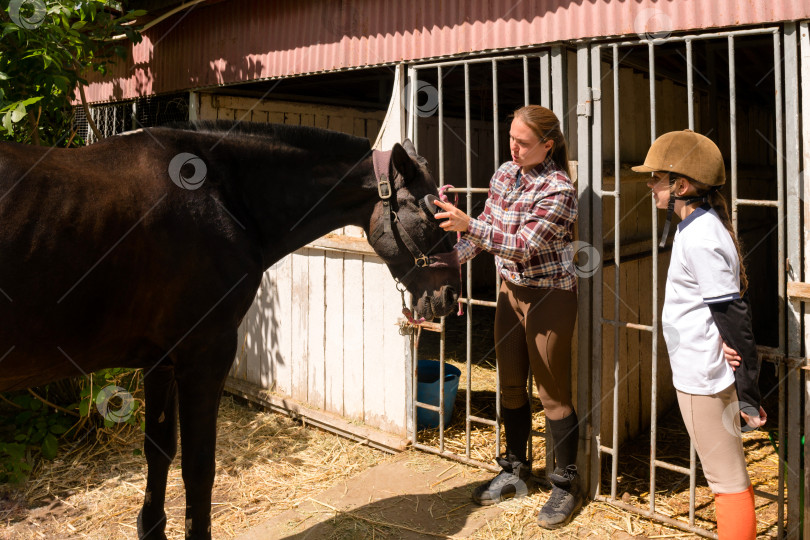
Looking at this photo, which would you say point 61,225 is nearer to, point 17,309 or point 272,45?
point 17,309

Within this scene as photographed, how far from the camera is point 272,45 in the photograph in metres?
5.16

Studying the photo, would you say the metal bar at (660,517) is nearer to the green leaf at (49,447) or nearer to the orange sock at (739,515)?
the orange sock at (739,515)

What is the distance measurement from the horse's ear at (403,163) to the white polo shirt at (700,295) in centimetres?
120

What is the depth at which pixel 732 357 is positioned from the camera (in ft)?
7.97

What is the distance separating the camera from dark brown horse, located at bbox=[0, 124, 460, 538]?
2.46 meters

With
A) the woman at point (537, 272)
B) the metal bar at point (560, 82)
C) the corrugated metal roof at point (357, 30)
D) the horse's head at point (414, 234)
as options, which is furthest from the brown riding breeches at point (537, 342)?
the corrugated metal roof at point (357, 30)

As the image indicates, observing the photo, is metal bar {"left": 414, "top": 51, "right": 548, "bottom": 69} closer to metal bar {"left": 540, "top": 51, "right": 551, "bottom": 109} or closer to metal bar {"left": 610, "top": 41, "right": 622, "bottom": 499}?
metal bar {"left": 540, "top": 51, "right": 551, "bottom": 109}

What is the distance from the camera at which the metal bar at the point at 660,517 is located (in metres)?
3.28

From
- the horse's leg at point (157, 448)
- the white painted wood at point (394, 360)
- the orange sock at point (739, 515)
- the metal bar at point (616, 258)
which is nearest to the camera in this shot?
the orange sock at point (739, 515)

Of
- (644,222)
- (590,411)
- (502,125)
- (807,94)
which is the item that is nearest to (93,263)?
(590,411)

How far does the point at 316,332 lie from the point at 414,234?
2.28 metres

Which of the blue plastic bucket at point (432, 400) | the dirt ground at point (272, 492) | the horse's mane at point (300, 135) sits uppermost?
the horse's mane at point (300, 135)

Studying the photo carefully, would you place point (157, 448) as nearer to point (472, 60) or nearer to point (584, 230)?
point (584, 230)

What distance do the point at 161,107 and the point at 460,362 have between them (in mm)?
3922
